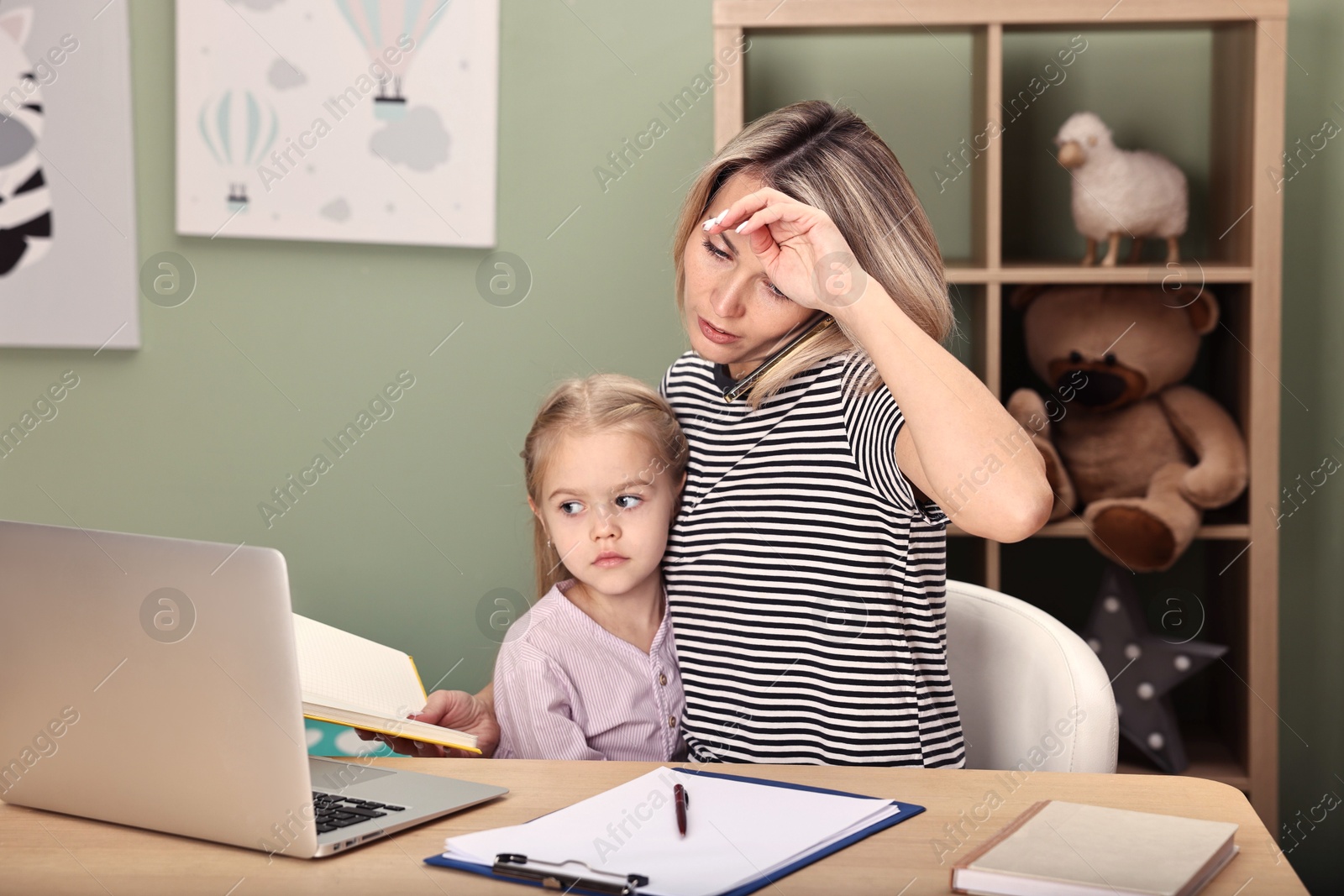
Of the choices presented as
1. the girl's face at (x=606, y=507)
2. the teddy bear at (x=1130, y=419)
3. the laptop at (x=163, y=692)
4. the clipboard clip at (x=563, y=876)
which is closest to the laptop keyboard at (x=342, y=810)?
the laptop at (x=163, y=692)

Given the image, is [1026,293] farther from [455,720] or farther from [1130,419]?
[455,720]

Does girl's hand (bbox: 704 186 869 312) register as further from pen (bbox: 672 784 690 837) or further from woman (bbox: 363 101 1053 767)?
pen (bbox: 672 784 690 837)

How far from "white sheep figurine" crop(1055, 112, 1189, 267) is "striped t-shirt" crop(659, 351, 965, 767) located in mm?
868

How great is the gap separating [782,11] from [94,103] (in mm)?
1280

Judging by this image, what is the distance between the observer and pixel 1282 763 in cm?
196

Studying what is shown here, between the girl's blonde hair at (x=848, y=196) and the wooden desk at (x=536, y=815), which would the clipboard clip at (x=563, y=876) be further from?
the girl's blonde hair at (x=848, y=196)

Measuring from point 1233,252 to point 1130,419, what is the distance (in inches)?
11.7

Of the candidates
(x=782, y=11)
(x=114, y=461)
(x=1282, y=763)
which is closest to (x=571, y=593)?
(x=782, y=11)

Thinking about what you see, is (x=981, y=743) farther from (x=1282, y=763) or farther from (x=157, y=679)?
(x=1282, y=763)

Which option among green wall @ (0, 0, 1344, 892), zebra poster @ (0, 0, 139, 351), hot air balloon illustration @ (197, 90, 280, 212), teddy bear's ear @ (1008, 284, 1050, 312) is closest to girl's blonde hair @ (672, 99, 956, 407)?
teddy bear's ear @ (1008, 284, 1050, 312)

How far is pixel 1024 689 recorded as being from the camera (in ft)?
3.50

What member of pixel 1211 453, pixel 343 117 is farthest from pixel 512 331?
pixel 1211 453

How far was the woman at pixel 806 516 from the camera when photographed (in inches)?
42.1

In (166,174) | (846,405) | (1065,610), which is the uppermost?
(166,174)
